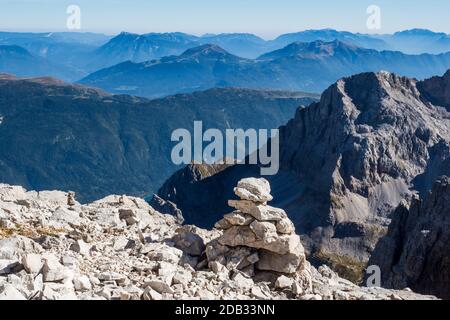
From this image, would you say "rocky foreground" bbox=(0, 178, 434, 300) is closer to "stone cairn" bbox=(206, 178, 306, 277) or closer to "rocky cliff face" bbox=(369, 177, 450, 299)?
"stone cairn" bbox=(206, 178, 306, 277)

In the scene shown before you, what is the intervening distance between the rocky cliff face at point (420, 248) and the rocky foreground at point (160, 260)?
Answer: 97434 millimetres

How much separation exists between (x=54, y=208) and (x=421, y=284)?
355 feet

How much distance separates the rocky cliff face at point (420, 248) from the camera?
13662 cm

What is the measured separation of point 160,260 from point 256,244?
5887mm

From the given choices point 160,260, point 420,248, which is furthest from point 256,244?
point 420,248

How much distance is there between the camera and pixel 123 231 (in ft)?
142

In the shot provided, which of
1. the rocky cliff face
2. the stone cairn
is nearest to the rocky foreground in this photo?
the stone cairn

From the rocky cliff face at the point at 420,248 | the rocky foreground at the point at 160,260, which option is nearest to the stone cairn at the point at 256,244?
the rocky foreground at the point at 160,260

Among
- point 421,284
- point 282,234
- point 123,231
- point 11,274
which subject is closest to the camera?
point 11,274

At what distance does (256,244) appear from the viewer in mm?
35469

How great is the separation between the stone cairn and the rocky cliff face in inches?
3833

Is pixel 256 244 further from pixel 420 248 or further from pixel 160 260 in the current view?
pixel 420 248
